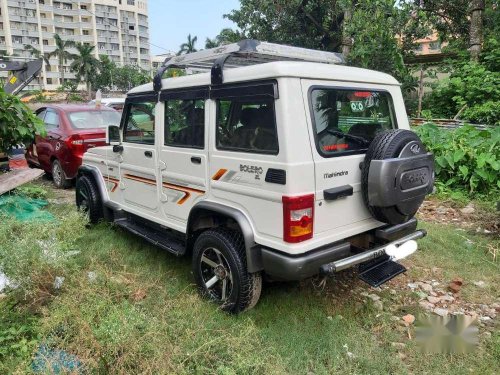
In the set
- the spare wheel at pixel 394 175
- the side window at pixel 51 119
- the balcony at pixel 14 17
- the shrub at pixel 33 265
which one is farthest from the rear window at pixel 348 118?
the balcony at pixel 14 17

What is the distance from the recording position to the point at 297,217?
9.11 ft

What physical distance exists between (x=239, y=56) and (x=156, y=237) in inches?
79.9

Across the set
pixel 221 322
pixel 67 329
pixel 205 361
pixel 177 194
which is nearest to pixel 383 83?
pixel 177 194

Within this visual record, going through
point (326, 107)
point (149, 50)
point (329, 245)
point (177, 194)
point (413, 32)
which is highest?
point (149, 50)

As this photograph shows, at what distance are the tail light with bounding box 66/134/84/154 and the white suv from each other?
3793 millimetres

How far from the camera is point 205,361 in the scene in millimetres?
2574

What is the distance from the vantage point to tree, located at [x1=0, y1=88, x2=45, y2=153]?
5.43 m

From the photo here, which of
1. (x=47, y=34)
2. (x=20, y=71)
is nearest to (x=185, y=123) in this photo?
(x=20, y=71)

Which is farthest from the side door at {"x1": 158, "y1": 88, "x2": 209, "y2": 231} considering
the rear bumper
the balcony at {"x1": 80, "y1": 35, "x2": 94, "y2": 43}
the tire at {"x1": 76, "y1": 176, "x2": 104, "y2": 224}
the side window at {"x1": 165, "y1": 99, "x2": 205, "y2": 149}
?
the balcony at {"x1": 80, "y1": 35, "x2": 94, "y2": 43}

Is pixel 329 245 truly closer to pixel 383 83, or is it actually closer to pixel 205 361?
pixel 205 361

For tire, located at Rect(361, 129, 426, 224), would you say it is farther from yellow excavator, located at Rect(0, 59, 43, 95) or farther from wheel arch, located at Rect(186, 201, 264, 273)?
yellow excavator, located at Rect(0, 59, 43, 95)

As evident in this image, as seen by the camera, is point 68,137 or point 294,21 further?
point 294,21

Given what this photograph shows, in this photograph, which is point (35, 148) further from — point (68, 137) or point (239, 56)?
point (239, 56)

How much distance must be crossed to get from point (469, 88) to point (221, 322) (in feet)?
35.1
